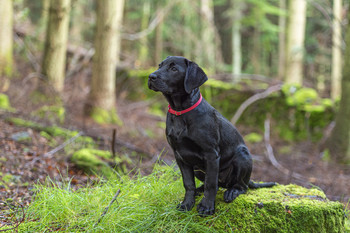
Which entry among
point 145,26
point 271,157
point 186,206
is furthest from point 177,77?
point 145,26

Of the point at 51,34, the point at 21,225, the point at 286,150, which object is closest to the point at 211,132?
the point at 21,225

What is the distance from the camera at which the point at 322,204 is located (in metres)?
3.41

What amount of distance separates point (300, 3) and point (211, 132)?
9954mm

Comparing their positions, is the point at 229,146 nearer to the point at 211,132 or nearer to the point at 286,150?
the point at 211,132

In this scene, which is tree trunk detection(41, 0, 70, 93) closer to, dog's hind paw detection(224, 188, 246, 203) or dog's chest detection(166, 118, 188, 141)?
dog's chest detection(166, 118, 188, 141)

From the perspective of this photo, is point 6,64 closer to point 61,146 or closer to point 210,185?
point 61,146

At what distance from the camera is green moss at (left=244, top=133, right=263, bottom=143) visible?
9.68m

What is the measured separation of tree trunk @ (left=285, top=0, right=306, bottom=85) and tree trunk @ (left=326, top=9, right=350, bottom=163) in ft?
10.2

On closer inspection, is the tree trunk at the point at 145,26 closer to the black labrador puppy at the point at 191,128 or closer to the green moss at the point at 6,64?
the green moss at the point at 6,64

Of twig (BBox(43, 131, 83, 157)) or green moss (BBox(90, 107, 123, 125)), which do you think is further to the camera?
green moss (BBox(90, 107, 123, 125))

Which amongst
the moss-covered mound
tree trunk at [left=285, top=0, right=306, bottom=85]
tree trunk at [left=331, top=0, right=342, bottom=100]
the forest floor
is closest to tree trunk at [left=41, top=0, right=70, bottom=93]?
the forest floor

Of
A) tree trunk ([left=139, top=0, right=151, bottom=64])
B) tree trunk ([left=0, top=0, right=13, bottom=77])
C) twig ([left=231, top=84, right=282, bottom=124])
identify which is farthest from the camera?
tree trunk ([left=139, top=0, right=151, bottom=64])

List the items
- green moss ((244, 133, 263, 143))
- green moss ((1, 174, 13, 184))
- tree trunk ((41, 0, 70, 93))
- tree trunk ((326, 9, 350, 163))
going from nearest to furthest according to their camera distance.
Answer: green moss ((1, 174, 13, 184)) < tree trunk ((326, 9, 350, 163)) < tree trunk ((41, 0, 70, 93)) < green moss ((244, 133, 263, 143))

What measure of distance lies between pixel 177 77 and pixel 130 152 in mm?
4237
